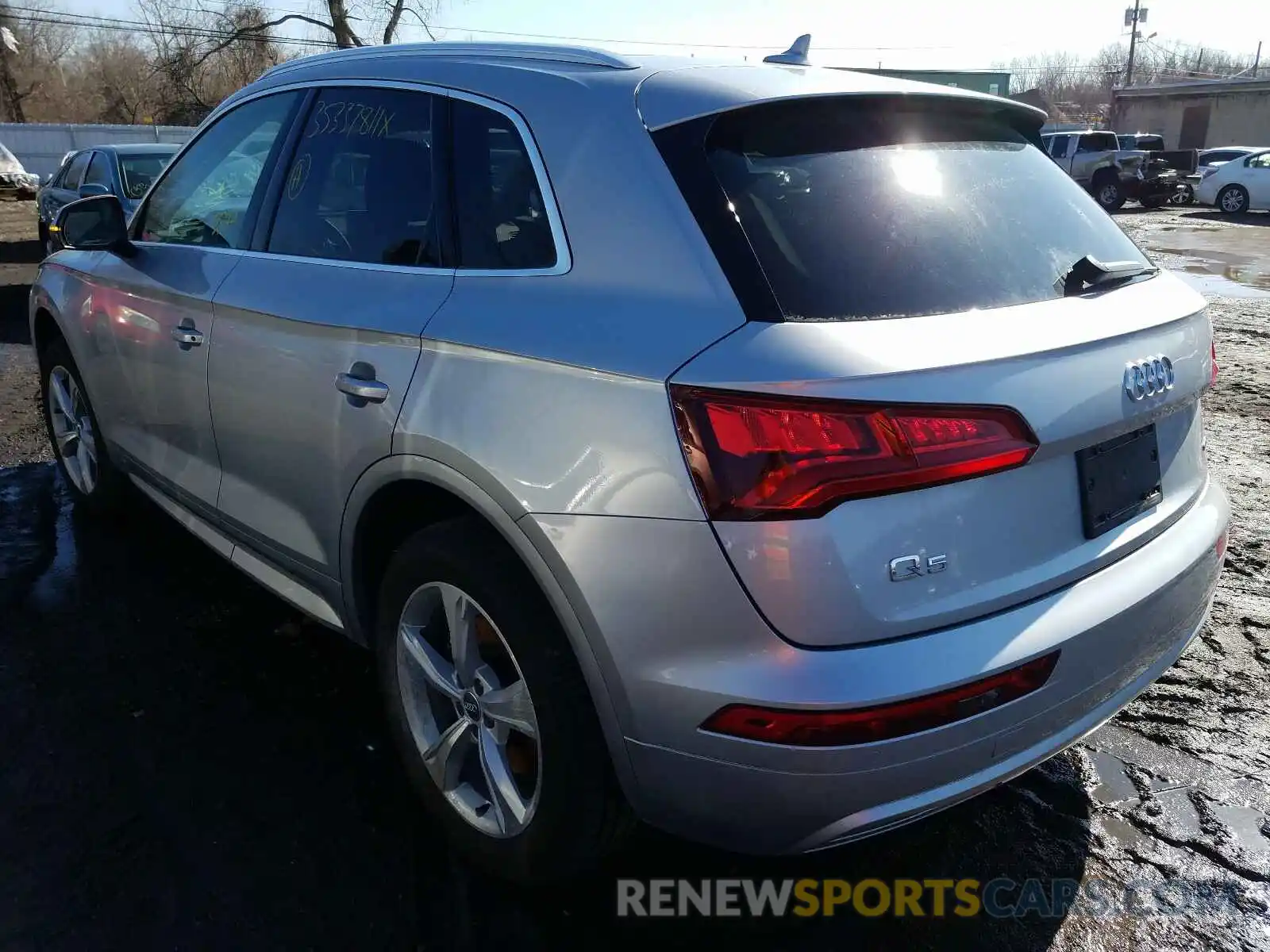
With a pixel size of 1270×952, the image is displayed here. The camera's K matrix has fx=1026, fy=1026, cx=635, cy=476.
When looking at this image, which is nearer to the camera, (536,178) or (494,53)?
(536,178)

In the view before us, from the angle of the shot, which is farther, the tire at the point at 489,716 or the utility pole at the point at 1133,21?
the utility pole at the point at 1133,21

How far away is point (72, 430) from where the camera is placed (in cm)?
469

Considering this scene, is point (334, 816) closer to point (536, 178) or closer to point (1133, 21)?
point (536, 178)

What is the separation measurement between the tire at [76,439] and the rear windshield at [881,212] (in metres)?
3.33

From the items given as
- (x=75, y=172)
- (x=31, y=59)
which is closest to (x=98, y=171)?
(x=75, y=172)

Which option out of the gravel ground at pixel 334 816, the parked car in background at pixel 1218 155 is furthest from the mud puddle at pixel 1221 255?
the parked car in background at pixel 1218 155

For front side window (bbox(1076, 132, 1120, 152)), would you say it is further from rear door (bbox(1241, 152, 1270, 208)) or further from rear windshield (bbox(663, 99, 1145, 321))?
rear windshield (bbox(663, 99, 1145, 321))

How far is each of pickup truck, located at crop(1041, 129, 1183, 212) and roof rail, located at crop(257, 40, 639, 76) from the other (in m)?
26.8

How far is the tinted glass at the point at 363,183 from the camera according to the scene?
259 cm

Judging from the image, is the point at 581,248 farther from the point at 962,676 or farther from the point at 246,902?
the point at 246,902

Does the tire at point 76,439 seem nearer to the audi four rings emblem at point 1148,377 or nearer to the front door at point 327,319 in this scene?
the front door at point 327,319

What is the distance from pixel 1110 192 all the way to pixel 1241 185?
3.14 m

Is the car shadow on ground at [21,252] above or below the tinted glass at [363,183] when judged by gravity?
below

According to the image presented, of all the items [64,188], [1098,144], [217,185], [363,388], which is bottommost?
[1098,144]
